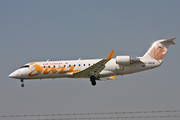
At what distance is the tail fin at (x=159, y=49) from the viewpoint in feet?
114

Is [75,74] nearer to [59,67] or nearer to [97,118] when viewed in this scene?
[59,67]

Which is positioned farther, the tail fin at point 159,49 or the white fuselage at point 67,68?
the tail fin at point 159,49

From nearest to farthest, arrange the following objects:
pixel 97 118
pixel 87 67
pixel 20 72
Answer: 1. pixel 97 118
2. pixel 87 67
3. pixel 20 72

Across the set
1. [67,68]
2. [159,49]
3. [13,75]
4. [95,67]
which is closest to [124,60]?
[95,67]

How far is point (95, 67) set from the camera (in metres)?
32.5

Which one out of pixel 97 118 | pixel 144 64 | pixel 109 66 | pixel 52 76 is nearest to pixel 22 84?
pixel 52 76

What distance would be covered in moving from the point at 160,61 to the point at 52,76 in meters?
12.6

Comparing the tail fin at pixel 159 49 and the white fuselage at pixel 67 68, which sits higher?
the tail fin at pixel 159 49

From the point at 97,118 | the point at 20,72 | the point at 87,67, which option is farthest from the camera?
the point at 20,72

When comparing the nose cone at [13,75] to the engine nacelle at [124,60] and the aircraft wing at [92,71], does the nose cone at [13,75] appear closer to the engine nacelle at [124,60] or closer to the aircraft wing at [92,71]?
the aircraft wing at [92,71]

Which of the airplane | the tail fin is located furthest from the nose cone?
the tail fin

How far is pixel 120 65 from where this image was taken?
33.7 metres

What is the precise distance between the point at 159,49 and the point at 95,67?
26.9 feet

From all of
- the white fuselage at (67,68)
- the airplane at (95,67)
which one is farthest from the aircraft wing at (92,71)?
the white fuselage at (67,68)
